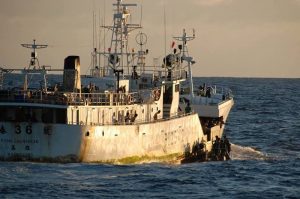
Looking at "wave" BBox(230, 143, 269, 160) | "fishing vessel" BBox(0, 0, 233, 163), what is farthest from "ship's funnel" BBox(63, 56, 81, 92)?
"wave" BBox(230, 143, 269, 160)

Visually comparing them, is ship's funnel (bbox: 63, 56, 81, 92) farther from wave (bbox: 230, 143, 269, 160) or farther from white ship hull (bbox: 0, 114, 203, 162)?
wave (bbox: 230, 143, 269, 160)

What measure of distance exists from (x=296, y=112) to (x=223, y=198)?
80.3m

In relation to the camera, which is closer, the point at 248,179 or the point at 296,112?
the point at 248,179

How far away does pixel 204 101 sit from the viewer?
74312 mm

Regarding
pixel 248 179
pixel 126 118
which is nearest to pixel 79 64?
pixel 126 118

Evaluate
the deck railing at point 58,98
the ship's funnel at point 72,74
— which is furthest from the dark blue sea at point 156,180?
the ship's funnel at point 72,74

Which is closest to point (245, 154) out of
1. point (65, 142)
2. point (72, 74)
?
point (72, 74)

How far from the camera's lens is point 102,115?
52625 millimetres

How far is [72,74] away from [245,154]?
67.3 feet

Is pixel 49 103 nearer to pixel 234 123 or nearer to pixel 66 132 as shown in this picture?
pixel 66 132

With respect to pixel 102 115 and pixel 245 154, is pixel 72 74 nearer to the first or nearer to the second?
pixel 102 115

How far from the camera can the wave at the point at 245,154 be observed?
66500 millimetres

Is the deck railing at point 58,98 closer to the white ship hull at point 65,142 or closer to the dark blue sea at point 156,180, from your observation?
the white ship hull at point 65,142

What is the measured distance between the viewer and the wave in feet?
218
